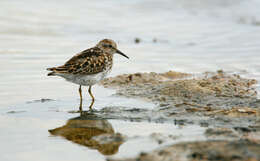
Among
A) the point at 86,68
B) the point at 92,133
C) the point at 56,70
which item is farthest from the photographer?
the point at 86,68

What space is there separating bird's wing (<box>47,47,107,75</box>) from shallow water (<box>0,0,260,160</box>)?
567 mm

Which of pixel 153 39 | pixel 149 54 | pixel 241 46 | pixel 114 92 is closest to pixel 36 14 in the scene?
pixel 153 39

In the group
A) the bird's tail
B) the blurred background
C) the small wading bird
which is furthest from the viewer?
the blurred background

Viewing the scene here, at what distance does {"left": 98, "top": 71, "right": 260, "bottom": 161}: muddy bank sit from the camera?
4.82 m

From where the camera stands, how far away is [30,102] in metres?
7.77

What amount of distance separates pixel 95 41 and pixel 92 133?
24.0 ft

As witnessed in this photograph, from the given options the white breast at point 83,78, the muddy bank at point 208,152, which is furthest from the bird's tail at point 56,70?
the muddy bank at point 208,152

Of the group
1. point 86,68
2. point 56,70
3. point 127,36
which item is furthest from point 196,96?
point 127,36

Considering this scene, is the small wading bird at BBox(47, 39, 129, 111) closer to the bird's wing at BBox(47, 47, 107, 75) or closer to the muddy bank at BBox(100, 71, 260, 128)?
the bird's wing at BBox(47, 47, 107, 75)

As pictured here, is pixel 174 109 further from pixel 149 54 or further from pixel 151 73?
pixel 149 54

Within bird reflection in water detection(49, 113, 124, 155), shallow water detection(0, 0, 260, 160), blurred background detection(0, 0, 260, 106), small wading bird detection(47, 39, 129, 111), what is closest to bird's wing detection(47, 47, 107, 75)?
small wading bird detection(47, 39, 129, 111)

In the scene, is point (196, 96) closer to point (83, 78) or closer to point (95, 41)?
point (83, 78)

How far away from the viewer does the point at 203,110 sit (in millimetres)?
6812

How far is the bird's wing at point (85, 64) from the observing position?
7.66 metres
